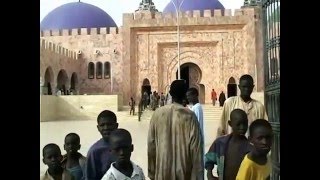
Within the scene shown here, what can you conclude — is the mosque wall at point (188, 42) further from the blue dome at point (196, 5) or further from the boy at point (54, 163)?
the boy at point (54, 163)

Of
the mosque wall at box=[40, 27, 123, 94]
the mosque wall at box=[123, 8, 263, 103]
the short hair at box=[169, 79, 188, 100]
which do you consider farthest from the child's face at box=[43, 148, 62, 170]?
the mosque wall at box=[40, 27, 123, 94]

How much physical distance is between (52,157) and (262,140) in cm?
184

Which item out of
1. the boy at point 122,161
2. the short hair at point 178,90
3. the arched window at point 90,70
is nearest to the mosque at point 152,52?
the arched window at point 90,70

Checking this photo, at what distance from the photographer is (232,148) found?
13.6 ft

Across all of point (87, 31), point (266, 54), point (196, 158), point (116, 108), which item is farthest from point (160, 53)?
point (196, 158)

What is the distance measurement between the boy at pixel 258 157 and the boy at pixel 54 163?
5.12ft

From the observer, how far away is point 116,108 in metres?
9.82

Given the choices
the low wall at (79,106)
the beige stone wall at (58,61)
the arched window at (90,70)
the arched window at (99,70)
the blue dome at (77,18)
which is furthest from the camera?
the blue dome at (77,18)

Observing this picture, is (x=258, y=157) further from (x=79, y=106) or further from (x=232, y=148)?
(x=79, y=106)

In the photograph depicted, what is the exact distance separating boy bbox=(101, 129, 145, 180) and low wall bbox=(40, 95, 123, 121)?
4.33m

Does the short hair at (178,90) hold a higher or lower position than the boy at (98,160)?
higher

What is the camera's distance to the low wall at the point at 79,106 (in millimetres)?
8459

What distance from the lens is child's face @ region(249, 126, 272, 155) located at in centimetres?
380

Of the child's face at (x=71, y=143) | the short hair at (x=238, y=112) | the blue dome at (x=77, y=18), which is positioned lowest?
the child's face at (x=71, y=143)
